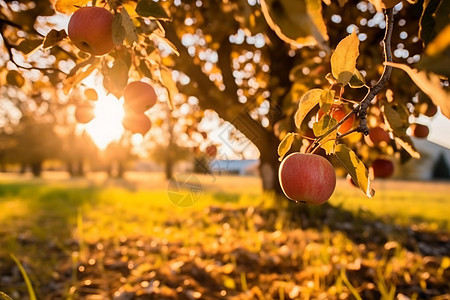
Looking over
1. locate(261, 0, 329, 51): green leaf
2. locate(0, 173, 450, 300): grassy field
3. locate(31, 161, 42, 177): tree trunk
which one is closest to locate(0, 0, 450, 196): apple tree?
locate(261, 0, 329, 51): green leaf

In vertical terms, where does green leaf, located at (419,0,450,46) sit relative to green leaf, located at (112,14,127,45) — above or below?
below

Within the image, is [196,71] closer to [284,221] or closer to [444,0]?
[284,221]

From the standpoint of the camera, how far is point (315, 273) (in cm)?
304

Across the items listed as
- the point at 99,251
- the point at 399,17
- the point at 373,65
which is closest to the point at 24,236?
the point at 99,251

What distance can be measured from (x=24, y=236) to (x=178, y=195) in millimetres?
6109

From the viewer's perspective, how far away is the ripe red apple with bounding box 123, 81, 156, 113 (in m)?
1.42

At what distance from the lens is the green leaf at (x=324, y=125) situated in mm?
1012

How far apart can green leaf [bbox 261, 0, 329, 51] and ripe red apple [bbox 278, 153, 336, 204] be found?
0.53m

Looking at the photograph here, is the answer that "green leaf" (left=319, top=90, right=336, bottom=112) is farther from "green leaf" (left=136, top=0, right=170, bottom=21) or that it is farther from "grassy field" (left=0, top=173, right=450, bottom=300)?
"grassy field" (left=0, top=173, right=450, bottom=300)

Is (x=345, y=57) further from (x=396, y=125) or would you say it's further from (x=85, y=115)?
(x=85, y=115)

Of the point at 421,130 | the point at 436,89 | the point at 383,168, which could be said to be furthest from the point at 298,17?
the point at 383,168

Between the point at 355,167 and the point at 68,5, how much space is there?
1.06 m

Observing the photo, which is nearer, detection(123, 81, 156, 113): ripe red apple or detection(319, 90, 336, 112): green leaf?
detection(319, 90, 336, 112): green leaf

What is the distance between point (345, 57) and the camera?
96cm
